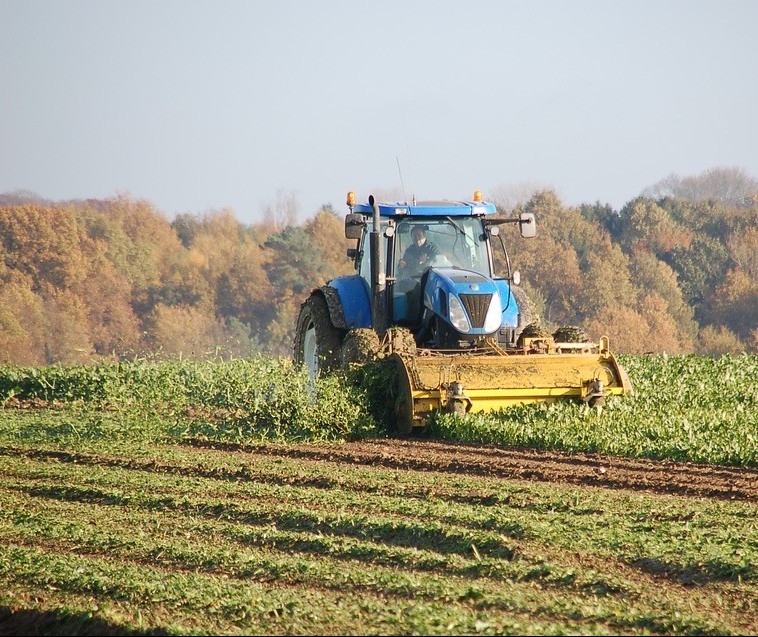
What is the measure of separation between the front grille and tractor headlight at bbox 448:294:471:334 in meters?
0.05

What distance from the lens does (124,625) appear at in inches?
196

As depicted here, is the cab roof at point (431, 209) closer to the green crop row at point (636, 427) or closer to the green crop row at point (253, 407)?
the green crop row at point (253, 407)

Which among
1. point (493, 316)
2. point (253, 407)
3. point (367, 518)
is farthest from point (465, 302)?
point (367, 518)

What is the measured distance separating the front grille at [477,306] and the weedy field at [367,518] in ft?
3.59

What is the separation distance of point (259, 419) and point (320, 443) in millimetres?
995

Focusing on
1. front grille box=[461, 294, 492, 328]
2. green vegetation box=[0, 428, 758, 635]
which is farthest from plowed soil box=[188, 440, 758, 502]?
front grille box=[461, 294, 492, 328]

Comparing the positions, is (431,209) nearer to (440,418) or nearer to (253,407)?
(440,418)

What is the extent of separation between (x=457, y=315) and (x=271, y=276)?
2977 cm

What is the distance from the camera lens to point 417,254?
12156 mm

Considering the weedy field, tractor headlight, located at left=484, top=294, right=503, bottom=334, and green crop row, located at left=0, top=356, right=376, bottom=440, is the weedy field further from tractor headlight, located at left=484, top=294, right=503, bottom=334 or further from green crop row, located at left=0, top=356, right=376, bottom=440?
tractor headlight, located at left=484, top=294, right=503, bottom=334

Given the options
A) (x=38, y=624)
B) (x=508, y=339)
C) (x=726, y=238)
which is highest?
(x=726, y=238)

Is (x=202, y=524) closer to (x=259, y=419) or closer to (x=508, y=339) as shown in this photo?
(x=259, y=419)

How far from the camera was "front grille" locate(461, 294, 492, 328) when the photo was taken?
37.3 ft

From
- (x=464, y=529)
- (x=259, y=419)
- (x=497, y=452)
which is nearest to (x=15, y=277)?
(x=259, y=419)
